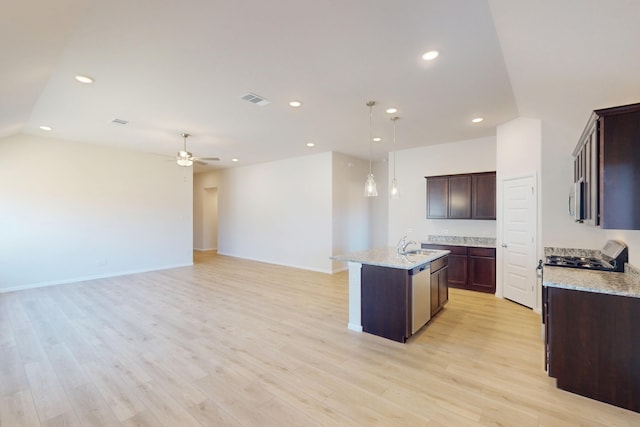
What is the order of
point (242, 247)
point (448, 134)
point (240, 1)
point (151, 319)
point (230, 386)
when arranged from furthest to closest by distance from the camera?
point (242, 247) → point (448, 134) → point (151, 319) → point (230, 386) → point (240, 1)

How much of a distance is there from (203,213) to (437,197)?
8.80 m

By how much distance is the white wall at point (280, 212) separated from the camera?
7246 mm

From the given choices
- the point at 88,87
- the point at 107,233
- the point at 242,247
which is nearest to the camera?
the point at 88,87

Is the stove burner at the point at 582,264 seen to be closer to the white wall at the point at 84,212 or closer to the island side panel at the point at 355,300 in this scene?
the island side panel at the point at 355,300

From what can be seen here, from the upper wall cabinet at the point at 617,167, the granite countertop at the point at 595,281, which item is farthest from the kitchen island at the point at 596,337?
the upper wall cabinet at the point at 617,167

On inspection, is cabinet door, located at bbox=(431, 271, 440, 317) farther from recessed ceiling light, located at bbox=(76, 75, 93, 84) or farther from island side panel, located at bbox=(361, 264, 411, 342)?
recessed ceiling light, located at bbox=(76, 75, 93, 84)

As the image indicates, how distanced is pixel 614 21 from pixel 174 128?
5.57 m

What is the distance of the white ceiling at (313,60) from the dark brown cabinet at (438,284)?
224 centimetres

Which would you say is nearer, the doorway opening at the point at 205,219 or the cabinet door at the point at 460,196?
the cabinet door at the point at 460,196

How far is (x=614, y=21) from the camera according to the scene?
1.78 metres

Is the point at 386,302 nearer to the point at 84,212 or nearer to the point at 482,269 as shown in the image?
the point at 482,269

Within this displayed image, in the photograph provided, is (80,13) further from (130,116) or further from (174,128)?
(174,128)

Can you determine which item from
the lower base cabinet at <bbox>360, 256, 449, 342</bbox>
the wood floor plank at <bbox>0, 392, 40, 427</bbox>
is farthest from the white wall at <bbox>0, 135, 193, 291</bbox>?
the lower base cabinet at <bbox>360, 256, 449, 342</bbox>

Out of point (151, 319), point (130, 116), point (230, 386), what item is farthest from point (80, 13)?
point (151, 319)
